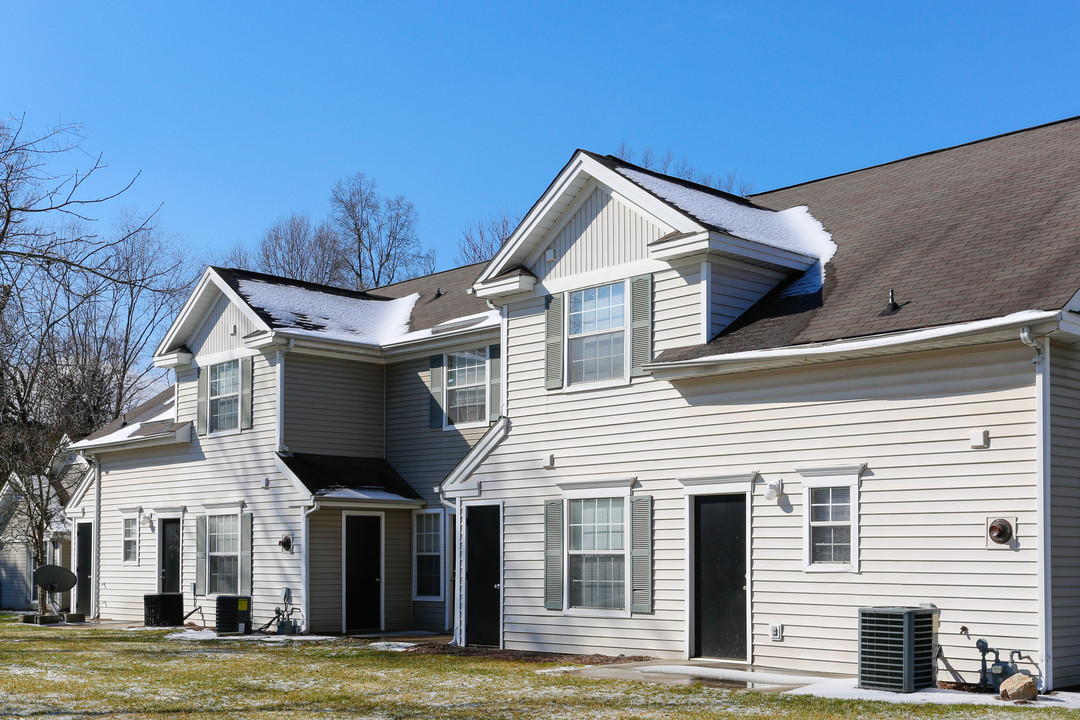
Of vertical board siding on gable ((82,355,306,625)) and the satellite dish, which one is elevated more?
vertical board siding on gable ((82,355,306,625))

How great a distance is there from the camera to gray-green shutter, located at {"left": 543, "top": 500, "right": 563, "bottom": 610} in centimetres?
1592

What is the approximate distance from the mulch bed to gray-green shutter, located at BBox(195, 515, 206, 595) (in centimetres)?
649

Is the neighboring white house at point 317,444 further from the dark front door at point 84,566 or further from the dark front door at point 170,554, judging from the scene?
the dark front door at point 84,566

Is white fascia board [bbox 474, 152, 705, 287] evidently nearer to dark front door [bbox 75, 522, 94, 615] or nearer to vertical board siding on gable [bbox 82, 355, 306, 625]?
vertical board siding on gable [bbox 82, 355, 306, 625]

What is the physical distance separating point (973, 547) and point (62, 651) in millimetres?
13304

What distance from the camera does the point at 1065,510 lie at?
1149 centimetres

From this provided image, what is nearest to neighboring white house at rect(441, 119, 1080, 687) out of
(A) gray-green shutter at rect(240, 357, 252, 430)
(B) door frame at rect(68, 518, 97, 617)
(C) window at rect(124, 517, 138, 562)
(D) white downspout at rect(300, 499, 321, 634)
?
(D) white downspout at rect(300, 499, 321, 634)

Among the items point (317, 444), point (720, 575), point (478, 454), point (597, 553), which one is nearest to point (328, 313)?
point (317, 444)

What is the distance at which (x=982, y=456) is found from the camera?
460 inches

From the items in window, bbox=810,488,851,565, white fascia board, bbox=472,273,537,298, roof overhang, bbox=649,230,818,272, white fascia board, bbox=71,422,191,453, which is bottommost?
window, bbox=810,488,851,565

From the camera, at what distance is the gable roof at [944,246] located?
12055mm

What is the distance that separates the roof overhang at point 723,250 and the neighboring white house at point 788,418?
4 cm

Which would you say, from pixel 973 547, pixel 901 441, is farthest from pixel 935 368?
pixel 973 547

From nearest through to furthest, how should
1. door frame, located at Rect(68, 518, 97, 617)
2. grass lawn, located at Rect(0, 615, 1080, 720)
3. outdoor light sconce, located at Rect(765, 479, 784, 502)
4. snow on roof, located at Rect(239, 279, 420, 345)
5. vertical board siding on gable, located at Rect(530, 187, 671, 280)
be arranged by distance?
grass lawn, located at Rect(0, 615, 1080, 720) → outdoor light sconce, located at Rect(765, 479, 784, 502) → vertical board siding on gable, located at Rect(530, 187, 671, 280) → snow on roof, located at Rect(239, 279, 420, 345) → door frame, located at Rect(68, 518, 97, 617)
